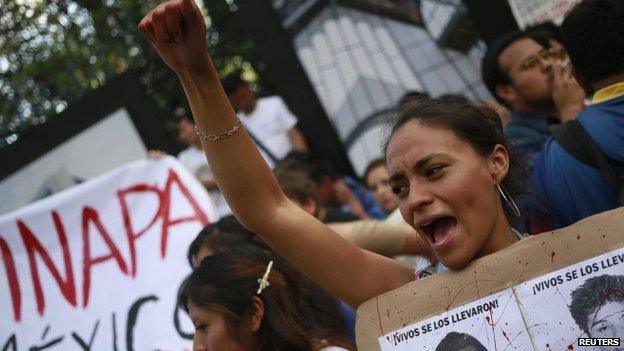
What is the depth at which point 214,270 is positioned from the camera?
2658mm

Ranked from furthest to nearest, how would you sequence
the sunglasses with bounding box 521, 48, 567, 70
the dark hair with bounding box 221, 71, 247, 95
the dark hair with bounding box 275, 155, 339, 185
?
1. the dark hair with bounding box 221, 71, 247, 95
2. the dark hair with bounding box 275, 155, 339, 185
3. the sunglasses with bounding box 521, 48, 567, 70

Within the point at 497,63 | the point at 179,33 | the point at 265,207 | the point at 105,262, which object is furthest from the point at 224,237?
the point at 179,33

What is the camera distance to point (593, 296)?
1529 millimetres

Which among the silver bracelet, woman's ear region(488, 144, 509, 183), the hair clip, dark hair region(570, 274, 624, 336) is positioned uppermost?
the silver bracelet

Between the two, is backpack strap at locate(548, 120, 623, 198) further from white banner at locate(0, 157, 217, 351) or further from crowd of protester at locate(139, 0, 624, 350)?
white banner at locate(0, 157, 217, 351)

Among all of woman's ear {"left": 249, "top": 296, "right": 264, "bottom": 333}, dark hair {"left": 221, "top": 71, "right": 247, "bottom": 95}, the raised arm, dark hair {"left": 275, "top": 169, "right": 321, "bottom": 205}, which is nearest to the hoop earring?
the raised arm

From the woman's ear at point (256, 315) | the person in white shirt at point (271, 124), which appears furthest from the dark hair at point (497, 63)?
the person in white shirt at point (271, 124)

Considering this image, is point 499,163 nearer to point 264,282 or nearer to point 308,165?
point 264,282

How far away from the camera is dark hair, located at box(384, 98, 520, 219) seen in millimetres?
1859

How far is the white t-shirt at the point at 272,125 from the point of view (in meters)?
5.35

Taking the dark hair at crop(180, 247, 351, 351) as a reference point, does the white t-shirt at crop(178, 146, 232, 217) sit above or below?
below

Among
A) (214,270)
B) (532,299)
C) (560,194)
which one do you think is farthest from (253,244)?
(532,299)

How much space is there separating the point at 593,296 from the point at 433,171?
385 millimetres

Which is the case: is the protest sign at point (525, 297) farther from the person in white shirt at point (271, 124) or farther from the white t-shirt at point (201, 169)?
the person in white shirt at point (271, 124)
